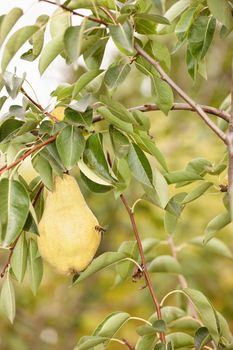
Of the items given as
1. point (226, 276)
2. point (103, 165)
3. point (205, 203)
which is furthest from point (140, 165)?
point (226, 276)

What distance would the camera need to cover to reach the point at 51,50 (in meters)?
1.04

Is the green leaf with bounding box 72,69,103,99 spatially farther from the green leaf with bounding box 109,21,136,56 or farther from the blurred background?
the blurred background

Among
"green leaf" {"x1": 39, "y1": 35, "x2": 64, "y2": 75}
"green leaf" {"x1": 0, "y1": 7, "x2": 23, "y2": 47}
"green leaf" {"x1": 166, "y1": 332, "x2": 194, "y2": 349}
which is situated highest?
"green leaf" {"x1": 0, "y1": 7, "x2": 23, "y2": 47}

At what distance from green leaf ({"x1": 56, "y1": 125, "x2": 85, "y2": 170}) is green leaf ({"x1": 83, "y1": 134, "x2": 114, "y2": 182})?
0.11 feet

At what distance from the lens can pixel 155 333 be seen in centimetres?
113

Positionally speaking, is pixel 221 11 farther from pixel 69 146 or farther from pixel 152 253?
pixel 152 253

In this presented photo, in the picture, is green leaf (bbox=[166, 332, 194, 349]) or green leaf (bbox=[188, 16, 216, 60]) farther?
green leaf (bbox=[166, 332, 194, 349])

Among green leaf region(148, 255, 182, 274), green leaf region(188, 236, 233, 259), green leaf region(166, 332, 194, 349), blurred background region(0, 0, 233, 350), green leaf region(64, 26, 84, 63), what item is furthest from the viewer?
blurred background region(0, 0, 233, 350)

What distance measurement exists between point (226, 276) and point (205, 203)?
0.98ft

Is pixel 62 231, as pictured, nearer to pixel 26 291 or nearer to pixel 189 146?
pixel 189 146

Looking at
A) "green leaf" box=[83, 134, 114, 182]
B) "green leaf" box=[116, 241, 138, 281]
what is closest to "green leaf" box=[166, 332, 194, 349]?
"green leaf" box=[116, 241, 138, 281]

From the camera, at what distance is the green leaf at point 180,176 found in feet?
3.85

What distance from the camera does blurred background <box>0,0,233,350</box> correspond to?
99.7 inches

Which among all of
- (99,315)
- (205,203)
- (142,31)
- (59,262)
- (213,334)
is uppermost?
(142,31)
